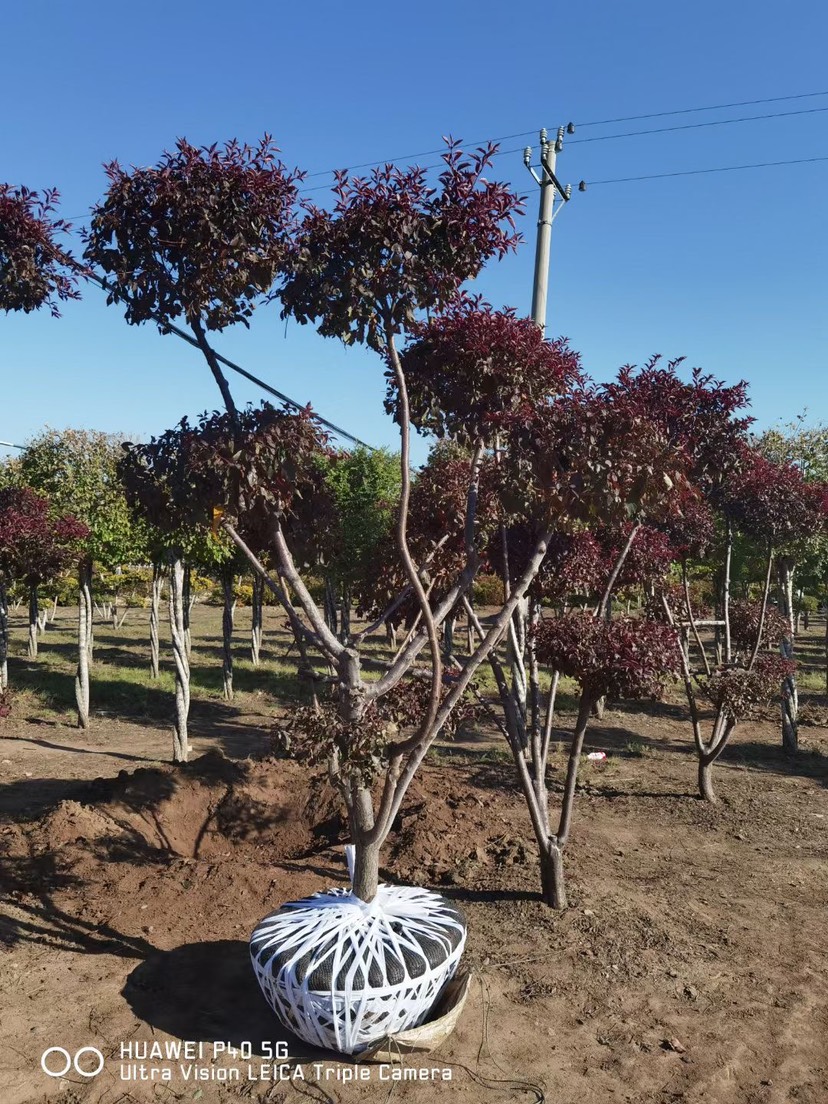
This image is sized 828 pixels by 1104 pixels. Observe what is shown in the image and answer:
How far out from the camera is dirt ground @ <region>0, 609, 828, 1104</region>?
14.7 ft

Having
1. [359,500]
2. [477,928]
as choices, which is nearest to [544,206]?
[477,928]

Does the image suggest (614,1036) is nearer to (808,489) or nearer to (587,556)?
(587,556)

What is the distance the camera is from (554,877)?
6664 mm

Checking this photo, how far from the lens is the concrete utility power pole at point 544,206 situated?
24.9ft

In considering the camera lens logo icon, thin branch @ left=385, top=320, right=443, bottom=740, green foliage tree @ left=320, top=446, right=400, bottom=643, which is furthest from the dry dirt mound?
green foliage tree @ left=320, top=446, right=400, bottom=643

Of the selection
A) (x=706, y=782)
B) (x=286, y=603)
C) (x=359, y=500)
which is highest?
(x=359, y=500)

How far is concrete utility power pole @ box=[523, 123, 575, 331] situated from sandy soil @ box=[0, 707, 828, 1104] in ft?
17.8

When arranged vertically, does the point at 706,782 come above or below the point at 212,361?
below

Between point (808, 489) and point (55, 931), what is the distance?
10035mm

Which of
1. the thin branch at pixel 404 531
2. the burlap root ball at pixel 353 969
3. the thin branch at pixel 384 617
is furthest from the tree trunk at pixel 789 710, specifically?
the thin branch at pixel 404 531

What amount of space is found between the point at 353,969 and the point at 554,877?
276 cm

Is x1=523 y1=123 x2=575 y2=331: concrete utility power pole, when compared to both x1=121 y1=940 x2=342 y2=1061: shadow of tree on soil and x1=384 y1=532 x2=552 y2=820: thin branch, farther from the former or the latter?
x1=121 y1=940 x2=342 y2=1061: shadow of tree on soil

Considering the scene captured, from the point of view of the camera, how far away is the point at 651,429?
508cm

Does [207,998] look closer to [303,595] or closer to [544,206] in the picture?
[303,595]
